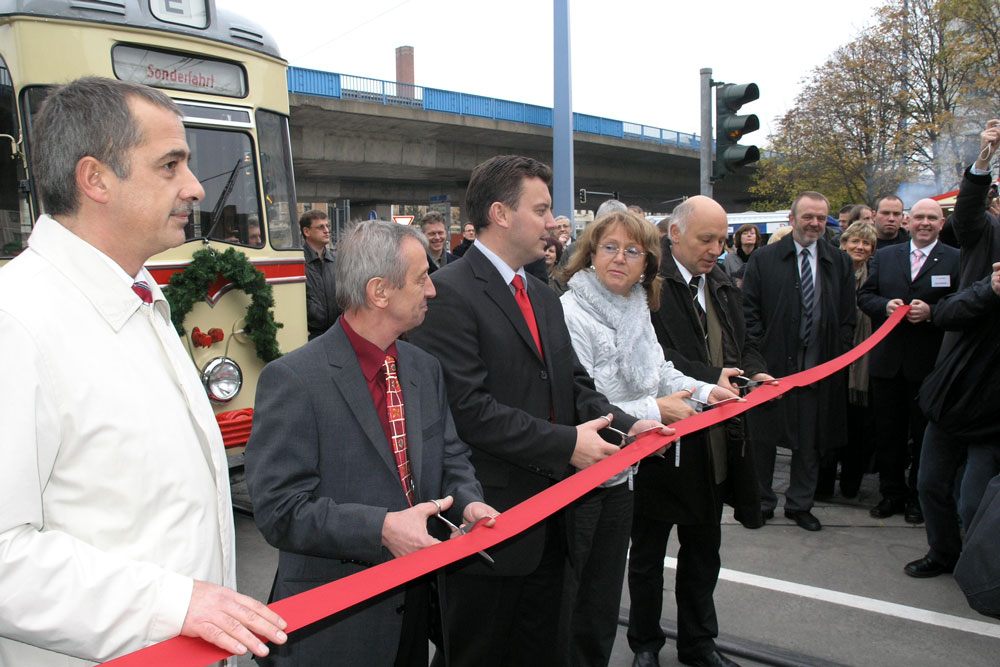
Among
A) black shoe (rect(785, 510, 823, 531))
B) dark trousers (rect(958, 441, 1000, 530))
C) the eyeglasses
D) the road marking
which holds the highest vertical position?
the eyeglasses

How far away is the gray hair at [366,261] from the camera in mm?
2281

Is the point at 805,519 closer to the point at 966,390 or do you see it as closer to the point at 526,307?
the point at 966,390

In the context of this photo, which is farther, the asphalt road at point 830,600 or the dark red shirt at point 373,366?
the asphalt road at point 830,600

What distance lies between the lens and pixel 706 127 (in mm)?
7980

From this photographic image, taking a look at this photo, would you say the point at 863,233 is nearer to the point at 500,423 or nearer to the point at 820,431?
the point at 820,431

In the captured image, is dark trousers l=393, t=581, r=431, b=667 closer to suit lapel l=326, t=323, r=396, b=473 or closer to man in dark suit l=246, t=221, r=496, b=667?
man in dark suit l=246, t=221, r=496, b=667

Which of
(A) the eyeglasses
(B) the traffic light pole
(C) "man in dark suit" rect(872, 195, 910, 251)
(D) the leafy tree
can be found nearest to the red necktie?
(A) the eyeglasses

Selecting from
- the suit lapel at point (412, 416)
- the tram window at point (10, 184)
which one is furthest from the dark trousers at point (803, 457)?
the tram window at point (10, 184)

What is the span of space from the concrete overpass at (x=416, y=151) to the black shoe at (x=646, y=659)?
64.6 feet

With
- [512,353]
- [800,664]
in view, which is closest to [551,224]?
[512,353]

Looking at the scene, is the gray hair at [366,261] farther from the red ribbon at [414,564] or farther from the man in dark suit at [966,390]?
the man in dark suit at [966,390]

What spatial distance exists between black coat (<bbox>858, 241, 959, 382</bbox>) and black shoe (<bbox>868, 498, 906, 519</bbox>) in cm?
97

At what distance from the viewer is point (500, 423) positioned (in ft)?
8.51

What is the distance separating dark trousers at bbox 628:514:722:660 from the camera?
3473 mm
